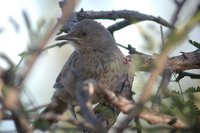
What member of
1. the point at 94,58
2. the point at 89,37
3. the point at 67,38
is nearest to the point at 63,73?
the point at 94,58

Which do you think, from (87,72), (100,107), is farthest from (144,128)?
(87,72)

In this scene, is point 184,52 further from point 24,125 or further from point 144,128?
point 24,125

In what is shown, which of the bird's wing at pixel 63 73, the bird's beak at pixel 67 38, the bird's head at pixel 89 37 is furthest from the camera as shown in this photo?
the bird's head at pixel 89 37

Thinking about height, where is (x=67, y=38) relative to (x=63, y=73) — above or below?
above

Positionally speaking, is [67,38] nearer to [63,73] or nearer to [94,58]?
[94,58]

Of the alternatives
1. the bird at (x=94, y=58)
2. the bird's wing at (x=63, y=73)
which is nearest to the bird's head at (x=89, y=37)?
the bird at (x=94, y=58)

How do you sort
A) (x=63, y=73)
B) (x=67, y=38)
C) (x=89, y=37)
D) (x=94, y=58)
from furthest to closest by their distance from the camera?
(x=89, y=37) → (x=67, y=38) → (x=94, y=58) → (x=63, y=73)

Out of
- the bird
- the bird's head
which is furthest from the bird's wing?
the bird's head

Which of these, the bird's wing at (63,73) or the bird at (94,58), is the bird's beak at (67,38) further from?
the bird's wing at (63,73)
